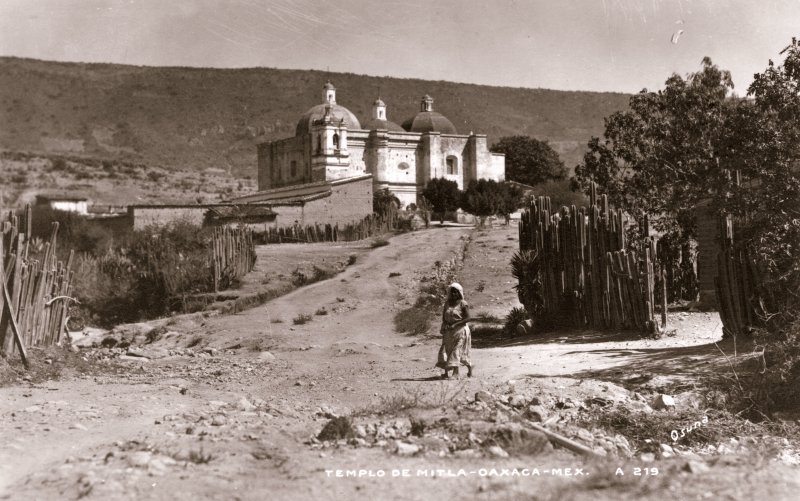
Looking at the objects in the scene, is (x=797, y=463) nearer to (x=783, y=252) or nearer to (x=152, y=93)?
(x=783, y=252)

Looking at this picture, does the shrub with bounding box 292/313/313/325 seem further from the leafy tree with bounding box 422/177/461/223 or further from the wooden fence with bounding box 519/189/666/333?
the leafy tree with bounding box 422/177/461/223

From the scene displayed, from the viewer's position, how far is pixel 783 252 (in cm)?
1046

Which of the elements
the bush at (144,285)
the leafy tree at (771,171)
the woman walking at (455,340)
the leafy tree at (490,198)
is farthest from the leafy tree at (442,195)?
the woman walking at (455,340)

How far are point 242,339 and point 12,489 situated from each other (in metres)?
10.8

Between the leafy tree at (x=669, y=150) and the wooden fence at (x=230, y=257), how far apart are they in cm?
992

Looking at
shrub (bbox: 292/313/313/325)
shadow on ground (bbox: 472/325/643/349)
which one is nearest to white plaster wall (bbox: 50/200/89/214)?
shrub (bbox: 292/313/313/325)

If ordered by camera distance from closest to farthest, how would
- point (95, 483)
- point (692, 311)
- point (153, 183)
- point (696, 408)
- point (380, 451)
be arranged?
1. point (95, 483)
2. point (380, 451)
3. point (696, 408)
4. point (692, 311)
5. point (153, 183)

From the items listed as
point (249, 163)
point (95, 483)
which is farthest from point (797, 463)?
point (249, 163)

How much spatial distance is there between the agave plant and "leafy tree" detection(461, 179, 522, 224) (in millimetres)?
34223

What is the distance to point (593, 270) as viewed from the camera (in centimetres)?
1399

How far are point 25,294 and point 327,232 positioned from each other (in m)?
24.8

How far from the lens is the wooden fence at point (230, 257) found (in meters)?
23.2

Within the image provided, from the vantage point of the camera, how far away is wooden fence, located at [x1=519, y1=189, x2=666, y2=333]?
12.9 meters

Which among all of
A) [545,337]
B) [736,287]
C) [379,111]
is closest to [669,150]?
[545,337]
